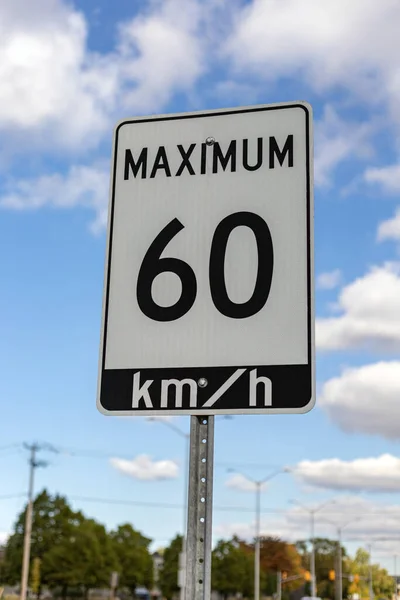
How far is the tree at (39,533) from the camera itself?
7125 centimetres

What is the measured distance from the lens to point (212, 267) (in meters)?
2.66

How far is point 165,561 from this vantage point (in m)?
81.6

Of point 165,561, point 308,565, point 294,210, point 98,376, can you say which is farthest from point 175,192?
point 308,565

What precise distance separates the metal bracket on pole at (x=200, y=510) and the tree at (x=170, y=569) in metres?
80.5

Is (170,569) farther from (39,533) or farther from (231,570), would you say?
(39,533)

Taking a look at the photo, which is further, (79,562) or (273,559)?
(273,559)

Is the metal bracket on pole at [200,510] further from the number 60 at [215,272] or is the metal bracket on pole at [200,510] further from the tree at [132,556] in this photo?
the tree at [132,556]

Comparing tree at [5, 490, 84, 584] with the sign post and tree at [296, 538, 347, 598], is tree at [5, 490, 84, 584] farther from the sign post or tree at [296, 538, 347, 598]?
the sign post

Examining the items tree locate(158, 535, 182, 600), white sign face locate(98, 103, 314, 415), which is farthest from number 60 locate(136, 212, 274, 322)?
Result: tree locate(158, 535, 182, 600)

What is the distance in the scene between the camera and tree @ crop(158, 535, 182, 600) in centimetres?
8038

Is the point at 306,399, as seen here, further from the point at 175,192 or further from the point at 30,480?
the point at 30,480

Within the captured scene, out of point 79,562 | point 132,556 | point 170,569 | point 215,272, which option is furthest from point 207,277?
point 170,569

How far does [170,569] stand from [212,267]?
269 ft

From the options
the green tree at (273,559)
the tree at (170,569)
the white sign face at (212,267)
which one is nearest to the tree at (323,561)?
Answer: the green tree at (273,559)
